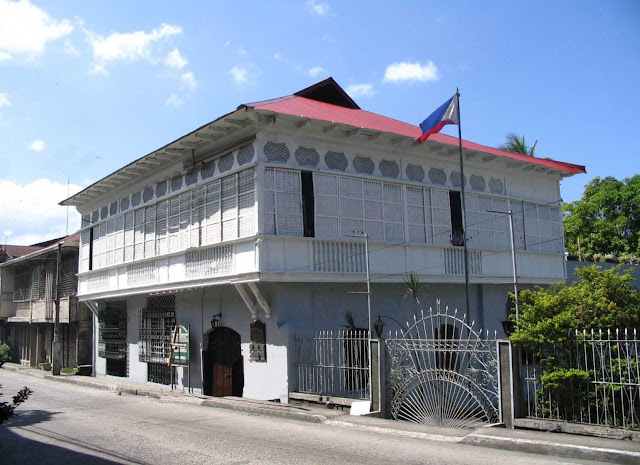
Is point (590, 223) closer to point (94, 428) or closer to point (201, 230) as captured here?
point (201, 230)

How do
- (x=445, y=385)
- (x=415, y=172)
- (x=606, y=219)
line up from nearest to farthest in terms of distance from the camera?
(x=445, y=385) → (x=415, y=172) → (x=606, y=219)

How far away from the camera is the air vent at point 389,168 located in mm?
16859

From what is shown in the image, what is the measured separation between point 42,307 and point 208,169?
1821 centimetres

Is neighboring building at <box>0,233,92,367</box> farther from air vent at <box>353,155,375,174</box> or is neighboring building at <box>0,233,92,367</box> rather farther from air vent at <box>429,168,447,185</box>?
air vent at <box>429,168,447,185</box>

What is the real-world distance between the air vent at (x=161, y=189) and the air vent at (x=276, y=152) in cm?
522

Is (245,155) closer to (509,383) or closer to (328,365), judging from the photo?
(328,365)

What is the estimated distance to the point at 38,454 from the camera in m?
9.32

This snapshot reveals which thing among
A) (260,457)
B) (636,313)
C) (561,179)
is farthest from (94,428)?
(561,179)

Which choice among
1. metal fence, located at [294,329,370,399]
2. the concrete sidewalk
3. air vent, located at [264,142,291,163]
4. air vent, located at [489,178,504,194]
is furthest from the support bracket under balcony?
air vent, located at [489,178,504,194]

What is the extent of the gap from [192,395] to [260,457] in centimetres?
906

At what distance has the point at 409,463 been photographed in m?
8.07

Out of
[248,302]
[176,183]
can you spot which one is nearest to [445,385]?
[248,302]

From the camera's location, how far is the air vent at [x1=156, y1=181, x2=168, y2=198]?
18.8m

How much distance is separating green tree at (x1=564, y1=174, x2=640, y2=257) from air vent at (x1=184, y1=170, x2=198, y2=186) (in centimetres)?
2824
